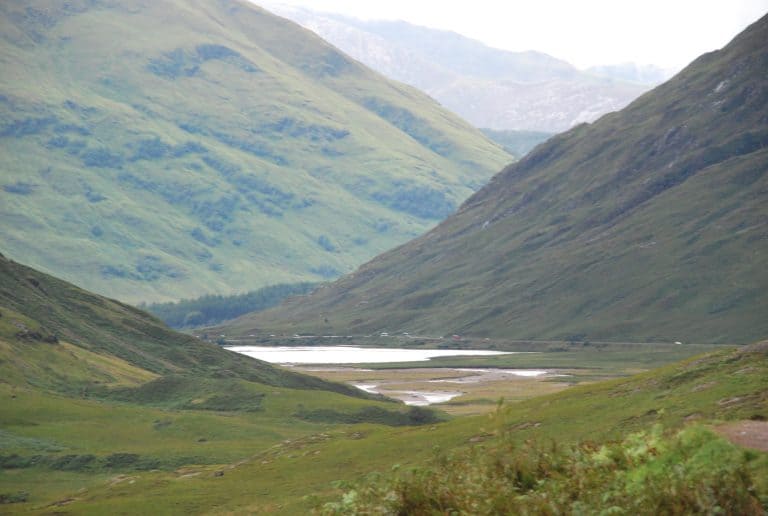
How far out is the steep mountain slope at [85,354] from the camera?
150 meters

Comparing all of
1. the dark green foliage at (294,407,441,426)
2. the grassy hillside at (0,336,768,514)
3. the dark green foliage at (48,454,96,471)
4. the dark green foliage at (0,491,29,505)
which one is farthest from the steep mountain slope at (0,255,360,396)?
the dark green foliage at (0,491,29,505)

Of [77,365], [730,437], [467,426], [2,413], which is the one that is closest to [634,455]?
[730,437]

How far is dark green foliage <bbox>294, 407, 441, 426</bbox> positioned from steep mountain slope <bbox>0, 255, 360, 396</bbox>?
21397 mm

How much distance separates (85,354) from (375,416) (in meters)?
55.4

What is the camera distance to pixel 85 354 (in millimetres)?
169375

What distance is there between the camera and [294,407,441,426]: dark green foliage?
5123 inches

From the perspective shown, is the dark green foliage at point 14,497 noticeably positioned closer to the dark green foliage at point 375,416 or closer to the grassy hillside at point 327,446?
the grassy hillside at point 327,446

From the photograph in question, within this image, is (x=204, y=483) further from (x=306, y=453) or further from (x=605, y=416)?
(x=605, y=416)

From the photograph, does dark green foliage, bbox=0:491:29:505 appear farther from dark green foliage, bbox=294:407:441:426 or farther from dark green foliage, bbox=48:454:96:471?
dark green foliage, bbox=294:407:441:426

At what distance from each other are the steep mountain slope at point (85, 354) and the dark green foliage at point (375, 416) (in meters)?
21.4

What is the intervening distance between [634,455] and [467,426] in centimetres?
5058

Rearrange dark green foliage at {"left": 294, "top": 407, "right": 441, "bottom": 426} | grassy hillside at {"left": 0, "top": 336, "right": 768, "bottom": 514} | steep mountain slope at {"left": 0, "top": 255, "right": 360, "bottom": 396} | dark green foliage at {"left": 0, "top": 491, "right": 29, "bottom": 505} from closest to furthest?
grassy hillside at {"left": 0, "top": 336, "right": 768, "bottom": 514} → dark green foliage at {"left": 0, "top": 491, "right": 29, "bottom": 505} → dark green foliage at {"left": 294, "top": 407, "right": 441, "bottom": 426} → steep mountain slope at {"left": 0, "top": 255, "right": 360, "bottom": 396}

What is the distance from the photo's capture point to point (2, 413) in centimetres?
11756

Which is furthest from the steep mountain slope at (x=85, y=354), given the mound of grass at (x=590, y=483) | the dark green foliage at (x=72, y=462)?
the mound of grass at (x=590, y=483)
